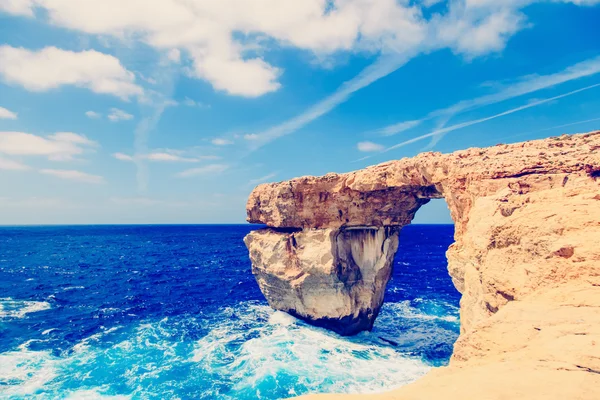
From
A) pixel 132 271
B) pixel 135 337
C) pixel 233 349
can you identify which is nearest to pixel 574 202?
pixel 233 349

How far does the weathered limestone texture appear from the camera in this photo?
5.76 m

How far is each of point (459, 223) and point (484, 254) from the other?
222 inches

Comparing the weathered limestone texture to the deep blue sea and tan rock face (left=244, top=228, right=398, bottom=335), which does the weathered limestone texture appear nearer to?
tan rock face (left=244, top=228, right=398, bottom=335)

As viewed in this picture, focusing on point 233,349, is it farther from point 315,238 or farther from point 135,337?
point 315,238

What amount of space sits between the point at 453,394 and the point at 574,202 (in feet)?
24.3

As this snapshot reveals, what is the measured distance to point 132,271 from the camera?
48.6 meters

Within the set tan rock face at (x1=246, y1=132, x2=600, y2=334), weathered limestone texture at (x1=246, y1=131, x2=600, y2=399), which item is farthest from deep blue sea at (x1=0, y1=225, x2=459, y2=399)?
weathered limestone texture at (x1=246, y1=131, x2=600, y2=399)

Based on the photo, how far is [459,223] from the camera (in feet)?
52.1

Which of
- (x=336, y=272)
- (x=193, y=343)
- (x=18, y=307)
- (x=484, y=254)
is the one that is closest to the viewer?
(x=484, y=254)

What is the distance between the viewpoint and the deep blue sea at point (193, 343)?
16906mm

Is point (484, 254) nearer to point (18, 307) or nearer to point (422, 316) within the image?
point (422, 316)

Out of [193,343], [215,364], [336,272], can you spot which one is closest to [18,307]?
[193,343]

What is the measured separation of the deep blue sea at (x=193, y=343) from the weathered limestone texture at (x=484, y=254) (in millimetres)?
3859

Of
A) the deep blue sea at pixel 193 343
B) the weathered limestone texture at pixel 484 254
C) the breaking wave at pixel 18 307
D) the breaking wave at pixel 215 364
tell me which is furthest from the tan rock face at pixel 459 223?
the breaking wave at pixel 18 307
